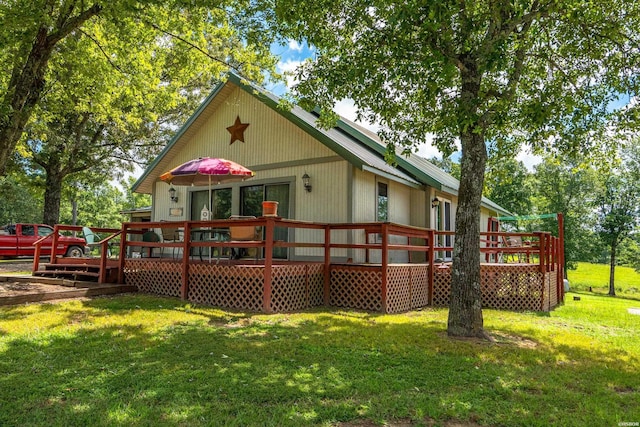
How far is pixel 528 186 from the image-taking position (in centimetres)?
3028

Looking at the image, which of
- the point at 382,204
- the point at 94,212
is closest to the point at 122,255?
the point at 382,204

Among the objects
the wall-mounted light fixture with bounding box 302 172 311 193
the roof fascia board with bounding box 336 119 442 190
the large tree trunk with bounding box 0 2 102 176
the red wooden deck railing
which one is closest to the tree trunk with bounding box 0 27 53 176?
the large tree trunk with bounding box 0 2 102 176

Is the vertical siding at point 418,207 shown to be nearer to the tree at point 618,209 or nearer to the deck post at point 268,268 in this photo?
the deck post at point 268,268

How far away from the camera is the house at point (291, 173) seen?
10156mm

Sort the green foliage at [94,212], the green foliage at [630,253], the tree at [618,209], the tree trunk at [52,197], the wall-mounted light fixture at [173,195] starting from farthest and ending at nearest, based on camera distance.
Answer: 1. the green foliage at [94,212]
2. the green foliage at [630,253]
3. the tree at [618,209]
4. the tree trunk at [52,197]
5. the wall-mounted light fixture at [173,195]

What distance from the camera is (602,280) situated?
35844 mm

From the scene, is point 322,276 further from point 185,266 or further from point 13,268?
point 13,268

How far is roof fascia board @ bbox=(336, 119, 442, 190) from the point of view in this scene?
37.8 ft

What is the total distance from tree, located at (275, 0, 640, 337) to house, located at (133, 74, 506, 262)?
6.83 ft

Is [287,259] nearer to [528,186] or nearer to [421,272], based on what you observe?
[421,272]

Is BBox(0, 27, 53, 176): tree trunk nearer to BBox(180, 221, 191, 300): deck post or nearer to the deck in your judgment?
the deck

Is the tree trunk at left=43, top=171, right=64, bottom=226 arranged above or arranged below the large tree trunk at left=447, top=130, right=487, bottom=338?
above

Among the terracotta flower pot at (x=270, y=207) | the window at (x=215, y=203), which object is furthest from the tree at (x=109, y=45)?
the terracotta flower pot at (x=270, y=207)

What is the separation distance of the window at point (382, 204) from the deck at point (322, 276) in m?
0.52
